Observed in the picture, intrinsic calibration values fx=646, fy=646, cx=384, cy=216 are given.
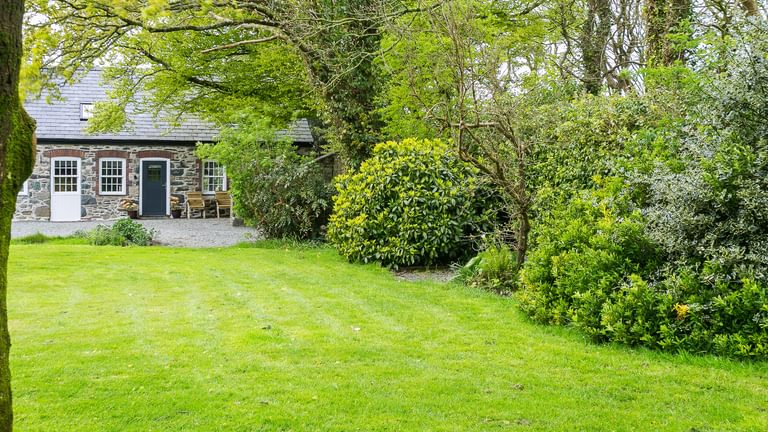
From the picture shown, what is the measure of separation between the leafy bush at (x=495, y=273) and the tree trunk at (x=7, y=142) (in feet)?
22.9

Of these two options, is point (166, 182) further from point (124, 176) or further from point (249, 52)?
point (249, 52)

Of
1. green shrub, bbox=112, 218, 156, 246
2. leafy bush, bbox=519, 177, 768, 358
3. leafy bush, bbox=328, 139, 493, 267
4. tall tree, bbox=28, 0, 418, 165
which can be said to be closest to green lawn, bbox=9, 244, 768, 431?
leafy bush, bbox=519, 177, 768, 358

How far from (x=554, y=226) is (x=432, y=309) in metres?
1.77

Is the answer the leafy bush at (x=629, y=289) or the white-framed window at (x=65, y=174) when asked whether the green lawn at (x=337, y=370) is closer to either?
the leafy bush at (x=629, y=289)

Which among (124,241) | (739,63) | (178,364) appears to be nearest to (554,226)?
(739,63)

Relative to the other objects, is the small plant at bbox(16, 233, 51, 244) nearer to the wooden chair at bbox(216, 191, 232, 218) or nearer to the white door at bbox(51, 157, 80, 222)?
the white door at bbox(51, 157, 80, 222)

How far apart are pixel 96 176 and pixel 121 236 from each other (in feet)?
33.7

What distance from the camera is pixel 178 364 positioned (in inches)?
211

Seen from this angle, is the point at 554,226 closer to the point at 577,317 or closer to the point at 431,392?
the point at 577,317

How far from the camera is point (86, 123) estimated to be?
25.5 metres

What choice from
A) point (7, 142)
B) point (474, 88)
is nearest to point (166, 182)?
point (474, 88)

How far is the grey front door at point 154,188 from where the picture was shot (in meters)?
26.5

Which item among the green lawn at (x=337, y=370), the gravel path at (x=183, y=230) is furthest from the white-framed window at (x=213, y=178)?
the green lawn at (x=337, y=370)

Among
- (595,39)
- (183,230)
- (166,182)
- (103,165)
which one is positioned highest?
(595,39)
